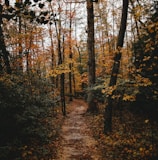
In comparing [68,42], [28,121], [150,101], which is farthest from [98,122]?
[68,42]

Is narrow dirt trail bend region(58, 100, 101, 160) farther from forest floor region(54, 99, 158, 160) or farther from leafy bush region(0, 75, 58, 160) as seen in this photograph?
leafy bush region(0, 75, 58, 160)

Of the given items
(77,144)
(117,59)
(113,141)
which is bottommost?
(77,144)

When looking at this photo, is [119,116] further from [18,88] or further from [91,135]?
[18,88]

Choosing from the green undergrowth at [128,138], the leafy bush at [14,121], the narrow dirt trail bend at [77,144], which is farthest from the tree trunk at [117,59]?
the leafy bush at [14,121]

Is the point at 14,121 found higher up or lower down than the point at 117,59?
lower down

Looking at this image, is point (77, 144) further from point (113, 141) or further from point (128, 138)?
point (128, 138)

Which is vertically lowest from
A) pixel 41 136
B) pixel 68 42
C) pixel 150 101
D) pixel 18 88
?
pixel 41 136

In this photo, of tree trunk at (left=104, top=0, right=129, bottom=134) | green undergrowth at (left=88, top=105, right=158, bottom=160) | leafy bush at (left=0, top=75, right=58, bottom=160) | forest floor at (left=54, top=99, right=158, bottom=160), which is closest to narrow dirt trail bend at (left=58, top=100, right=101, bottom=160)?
forest floor at (left=54, top=99, right=158, bottom=160)

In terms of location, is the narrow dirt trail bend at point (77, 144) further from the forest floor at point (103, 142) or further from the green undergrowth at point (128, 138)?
the green undergrowth at point (128, 138)

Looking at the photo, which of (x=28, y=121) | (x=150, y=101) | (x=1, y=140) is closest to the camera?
(x=1, y=140)

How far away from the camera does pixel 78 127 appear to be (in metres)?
13.7

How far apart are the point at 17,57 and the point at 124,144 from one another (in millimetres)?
6786

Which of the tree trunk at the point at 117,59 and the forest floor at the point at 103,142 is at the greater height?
the tree trunk at the point at 117,59

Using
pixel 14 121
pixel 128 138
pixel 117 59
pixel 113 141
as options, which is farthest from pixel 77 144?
pixel 117 59
